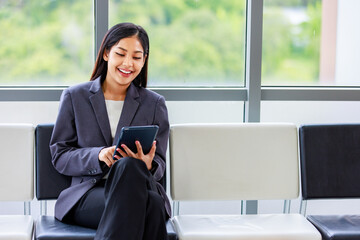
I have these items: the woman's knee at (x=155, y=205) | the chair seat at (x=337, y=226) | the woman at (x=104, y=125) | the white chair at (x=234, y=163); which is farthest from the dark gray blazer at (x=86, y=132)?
the chair seat at (x=337, y=226)

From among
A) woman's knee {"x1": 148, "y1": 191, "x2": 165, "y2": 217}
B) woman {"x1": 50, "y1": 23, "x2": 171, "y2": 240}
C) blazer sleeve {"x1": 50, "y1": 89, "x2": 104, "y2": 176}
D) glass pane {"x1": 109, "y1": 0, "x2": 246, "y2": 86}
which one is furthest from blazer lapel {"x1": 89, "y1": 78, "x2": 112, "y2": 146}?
glass pane {"x1": 109, "y1": 0, "x2": 246, "y2": 86}

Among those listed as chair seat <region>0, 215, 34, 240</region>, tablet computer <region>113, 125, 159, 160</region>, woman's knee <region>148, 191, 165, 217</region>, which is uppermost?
tablet computer <region>113, 125, 159, 160</region>

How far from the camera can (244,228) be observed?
2762mm

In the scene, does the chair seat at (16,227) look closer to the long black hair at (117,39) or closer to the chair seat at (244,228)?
the chair seat at (244,228)

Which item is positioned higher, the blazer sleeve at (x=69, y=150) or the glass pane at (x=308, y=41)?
the glass pane at (x=308, y=41)

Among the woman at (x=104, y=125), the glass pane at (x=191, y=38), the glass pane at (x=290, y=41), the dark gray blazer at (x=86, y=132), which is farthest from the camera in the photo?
the glass pane at (x=290, y=41)

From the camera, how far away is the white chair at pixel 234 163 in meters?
3.06

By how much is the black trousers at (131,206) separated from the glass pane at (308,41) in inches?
59.1

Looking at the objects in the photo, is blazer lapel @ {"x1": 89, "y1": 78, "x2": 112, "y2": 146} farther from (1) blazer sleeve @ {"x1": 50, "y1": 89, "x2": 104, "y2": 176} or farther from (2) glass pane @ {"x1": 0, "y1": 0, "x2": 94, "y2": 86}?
(2) glass pane @ {"x1": 0, "y1": 0, "x2": 94, "y2": 86}

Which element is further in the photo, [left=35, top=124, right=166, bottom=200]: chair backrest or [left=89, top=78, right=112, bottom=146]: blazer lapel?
[left=35, top=124, right=166, bottom=200]: chair backrest

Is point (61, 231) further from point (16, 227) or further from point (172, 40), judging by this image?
point (172, 40)

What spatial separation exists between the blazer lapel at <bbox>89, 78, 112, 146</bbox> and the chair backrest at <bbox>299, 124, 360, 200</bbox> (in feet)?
3.82

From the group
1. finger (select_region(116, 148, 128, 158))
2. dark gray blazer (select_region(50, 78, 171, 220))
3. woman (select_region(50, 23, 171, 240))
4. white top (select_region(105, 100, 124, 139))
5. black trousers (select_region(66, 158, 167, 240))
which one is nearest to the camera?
black trousers (select_region(66, 158, 167, 240))

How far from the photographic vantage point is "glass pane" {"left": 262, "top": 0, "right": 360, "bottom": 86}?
357 cm
